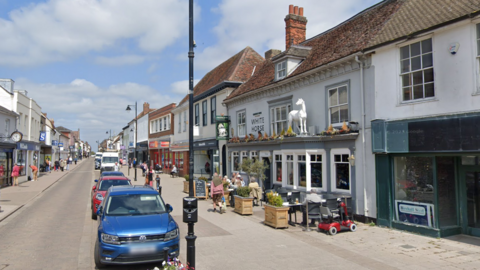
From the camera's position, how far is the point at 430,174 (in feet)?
32.5

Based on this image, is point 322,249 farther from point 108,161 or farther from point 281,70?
point 108,161

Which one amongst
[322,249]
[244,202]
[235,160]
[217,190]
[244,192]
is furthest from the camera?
[235,160]

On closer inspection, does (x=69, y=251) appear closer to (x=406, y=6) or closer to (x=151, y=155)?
(x=406, y=6)

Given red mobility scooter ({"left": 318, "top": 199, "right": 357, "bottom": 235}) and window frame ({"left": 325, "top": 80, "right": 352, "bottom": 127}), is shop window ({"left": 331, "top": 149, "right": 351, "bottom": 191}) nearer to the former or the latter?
window frame ({"left": 325, "top": 80, "right": 352, "bottom": 127})

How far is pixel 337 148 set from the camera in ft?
42.7

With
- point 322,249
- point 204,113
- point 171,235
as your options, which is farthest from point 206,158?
point 171,235

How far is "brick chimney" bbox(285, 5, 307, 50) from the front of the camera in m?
20.3

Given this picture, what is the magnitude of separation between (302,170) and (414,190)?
523 cm

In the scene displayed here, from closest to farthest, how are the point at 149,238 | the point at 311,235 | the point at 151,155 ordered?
1. the point at 149,238
2. the point at 311,235
3. the point at 151,155

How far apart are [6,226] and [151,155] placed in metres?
37.4

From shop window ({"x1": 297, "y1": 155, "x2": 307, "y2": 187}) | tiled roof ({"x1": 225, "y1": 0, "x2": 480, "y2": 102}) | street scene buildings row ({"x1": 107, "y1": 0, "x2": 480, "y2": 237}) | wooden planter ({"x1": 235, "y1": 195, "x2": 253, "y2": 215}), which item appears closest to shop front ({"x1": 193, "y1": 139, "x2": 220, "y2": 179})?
street scene buildings row ({"x1": 107, "y1": 0, "x2": 480, "y2": 237})

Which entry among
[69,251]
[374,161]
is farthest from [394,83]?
[69,251]

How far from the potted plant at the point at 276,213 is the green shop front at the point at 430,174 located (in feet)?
10.1

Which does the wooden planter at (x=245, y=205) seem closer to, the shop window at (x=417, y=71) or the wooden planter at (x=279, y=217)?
the wooden planter at (x=279, y=217)
